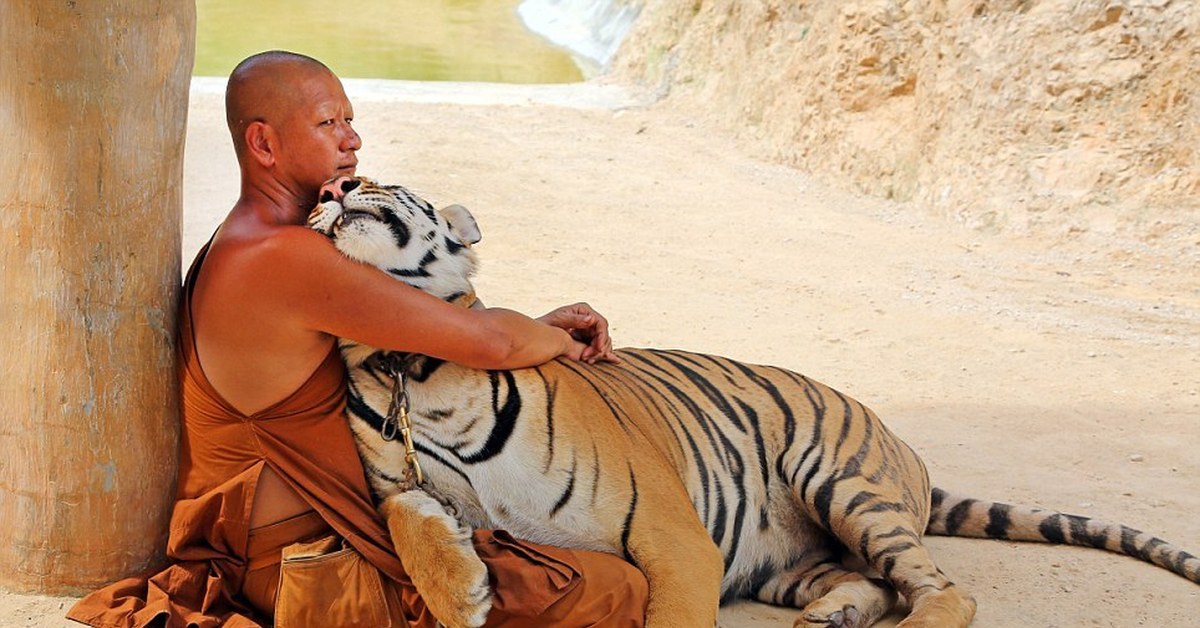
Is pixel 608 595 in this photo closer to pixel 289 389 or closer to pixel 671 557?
pixel 671 557

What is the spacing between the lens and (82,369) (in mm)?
3184

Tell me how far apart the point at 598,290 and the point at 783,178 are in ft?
12.3

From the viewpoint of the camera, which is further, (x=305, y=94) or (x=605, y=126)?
(x=605, y=126)

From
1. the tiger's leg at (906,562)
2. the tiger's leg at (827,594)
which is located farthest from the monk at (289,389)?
the tiger's leg at (906,562)

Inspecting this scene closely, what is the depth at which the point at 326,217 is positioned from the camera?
3027mm

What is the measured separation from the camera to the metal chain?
120 inches

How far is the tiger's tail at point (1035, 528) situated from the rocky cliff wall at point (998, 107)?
192 inches

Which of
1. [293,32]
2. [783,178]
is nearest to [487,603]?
[783,178]

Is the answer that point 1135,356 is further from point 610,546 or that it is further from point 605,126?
point 605,126

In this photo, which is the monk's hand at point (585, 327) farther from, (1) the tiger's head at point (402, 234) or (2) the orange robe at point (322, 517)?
(2) the orange robe at point (322, 517)

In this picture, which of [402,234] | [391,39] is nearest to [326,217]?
[402,234]

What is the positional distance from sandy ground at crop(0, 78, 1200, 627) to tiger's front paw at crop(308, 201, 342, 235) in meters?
1.20

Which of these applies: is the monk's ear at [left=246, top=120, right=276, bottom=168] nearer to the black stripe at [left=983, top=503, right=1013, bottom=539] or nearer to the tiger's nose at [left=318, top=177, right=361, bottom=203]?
the tiger's nose at [left=318, top=177, right=361, bottom=203]

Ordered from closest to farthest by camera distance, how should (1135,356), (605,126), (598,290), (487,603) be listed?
(487,603) < (1135,356) < (598,290) < (605,126)
